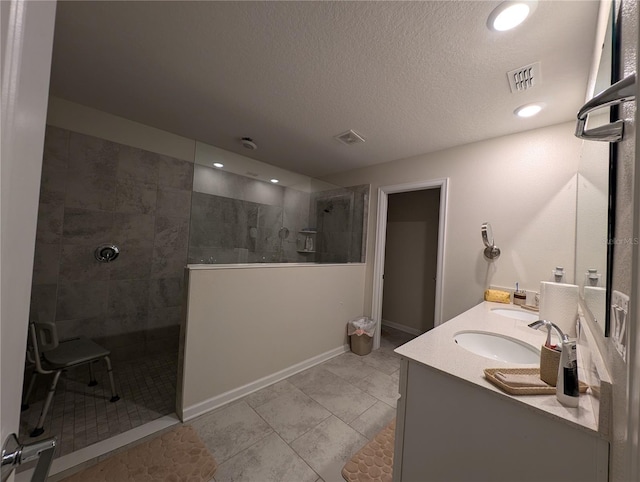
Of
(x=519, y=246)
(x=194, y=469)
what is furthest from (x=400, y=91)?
(x=194, y=469)

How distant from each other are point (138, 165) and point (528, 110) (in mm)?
3403

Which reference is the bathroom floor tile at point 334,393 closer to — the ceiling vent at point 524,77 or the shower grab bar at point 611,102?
the shower grab bar at point 611,102

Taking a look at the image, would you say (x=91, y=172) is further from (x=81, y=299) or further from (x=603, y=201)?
(x=603, y=201)

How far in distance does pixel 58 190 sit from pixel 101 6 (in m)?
1.56

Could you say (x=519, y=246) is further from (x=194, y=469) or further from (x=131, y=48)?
(x=131, y=48)

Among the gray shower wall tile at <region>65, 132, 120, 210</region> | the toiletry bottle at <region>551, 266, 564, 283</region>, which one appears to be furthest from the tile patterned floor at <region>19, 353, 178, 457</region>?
the toiletry bottle at <region>551, 266, 564, 283</region>

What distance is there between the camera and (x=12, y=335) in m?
0.38

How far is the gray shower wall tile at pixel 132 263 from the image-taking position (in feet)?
7.41

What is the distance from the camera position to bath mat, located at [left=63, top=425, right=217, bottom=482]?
1216mm

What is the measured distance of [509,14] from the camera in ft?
3.51

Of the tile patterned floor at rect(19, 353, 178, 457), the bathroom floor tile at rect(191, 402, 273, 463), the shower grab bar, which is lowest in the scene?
the tile patterned floor at rect(19, 353, 178, 457)

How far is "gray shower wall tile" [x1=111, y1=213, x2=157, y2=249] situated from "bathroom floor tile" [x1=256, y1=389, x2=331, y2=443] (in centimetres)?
196

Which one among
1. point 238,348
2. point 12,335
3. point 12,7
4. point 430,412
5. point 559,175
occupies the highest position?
point 559,175

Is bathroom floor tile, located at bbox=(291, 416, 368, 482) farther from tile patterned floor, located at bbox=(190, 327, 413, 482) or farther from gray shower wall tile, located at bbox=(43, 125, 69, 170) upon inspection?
gray shower wall tile, located at bbox=(43, 125, 69, 170)
